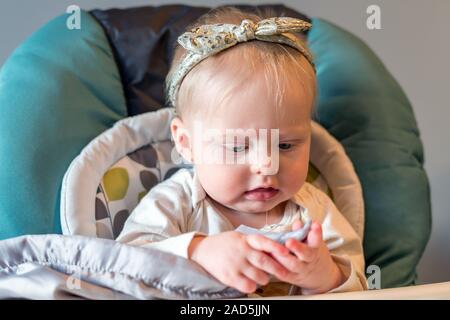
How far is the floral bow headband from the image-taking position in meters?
0.83

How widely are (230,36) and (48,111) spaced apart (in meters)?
0.32

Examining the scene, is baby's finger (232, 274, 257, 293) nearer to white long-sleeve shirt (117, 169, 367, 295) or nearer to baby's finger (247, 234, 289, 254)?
baby's finger (247, 234, 289, 254)

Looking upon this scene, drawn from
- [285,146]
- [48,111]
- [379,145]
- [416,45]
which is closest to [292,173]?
[285,146]

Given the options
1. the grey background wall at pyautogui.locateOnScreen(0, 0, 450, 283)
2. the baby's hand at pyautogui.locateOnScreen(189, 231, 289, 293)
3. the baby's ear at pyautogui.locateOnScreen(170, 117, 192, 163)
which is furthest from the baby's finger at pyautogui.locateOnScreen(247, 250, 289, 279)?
the grey background wall at pyautogui.locateOnScreen(0, 0, 450, 283)

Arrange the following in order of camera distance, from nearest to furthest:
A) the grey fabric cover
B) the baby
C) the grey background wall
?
the grey fabric cover
the baby
the grey background wall

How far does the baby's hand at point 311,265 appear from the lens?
665mm

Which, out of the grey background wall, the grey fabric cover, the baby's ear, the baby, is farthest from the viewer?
the grey background wall

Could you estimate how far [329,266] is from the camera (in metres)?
0.76

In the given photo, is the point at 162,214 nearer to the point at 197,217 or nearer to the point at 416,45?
the point at 197,217

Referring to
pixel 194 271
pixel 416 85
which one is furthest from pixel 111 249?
pixel 416 85

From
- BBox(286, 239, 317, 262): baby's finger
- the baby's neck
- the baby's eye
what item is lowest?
the baby's neck

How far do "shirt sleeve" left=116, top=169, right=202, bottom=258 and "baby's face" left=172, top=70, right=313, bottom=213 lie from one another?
0.05 metres

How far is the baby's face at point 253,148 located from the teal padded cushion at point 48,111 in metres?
0.22
